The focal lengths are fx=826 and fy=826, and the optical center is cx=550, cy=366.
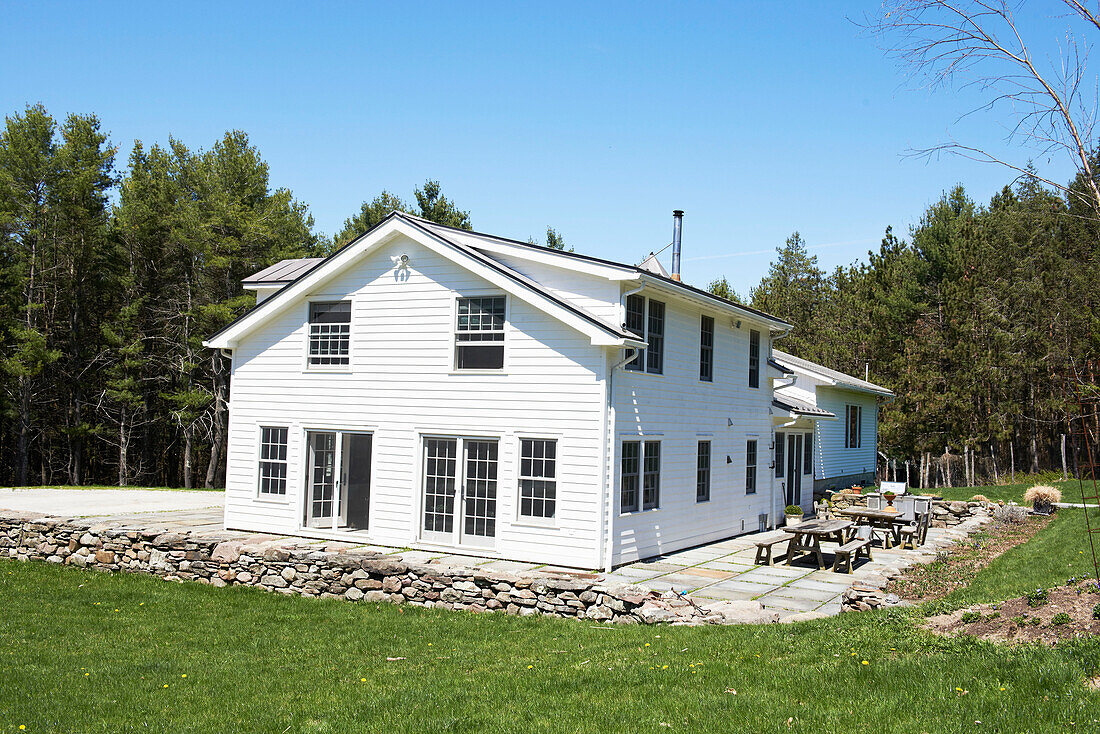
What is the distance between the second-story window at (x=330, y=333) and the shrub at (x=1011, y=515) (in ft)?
56.7

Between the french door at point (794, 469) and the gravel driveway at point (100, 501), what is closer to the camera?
the gravel driveway at point (100, 501)

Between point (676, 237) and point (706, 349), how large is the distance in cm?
403

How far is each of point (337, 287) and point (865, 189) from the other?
9960 millimetres

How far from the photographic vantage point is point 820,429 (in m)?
26.6

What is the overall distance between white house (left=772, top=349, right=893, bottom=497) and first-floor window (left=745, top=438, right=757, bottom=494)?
147 centimetres

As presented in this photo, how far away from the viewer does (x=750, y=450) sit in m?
19.2

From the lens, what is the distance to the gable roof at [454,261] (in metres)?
13.2

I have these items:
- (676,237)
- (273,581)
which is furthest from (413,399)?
(676,237)

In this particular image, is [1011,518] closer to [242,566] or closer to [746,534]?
[746,534]

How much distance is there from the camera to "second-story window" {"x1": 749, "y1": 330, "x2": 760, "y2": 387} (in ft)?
62.8

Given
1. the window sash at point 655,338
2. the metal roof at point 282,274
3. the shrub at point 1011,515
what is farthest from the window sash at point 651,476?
the shrub at point 1011,515

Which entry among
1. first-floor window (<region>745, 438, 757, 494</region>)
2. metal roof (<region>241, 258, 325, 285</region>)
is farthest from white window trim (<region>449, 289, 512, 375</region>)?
first-floor window (<region>745, 438, 757, 494</region>)

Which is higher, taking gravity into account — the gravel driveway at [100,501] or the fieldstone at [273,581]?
the gravel driveway at [100,501]

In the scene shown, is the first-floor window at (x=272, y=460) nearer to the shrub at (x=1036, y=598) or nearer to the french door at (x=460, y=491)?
the french door at (x=460, y=491)
